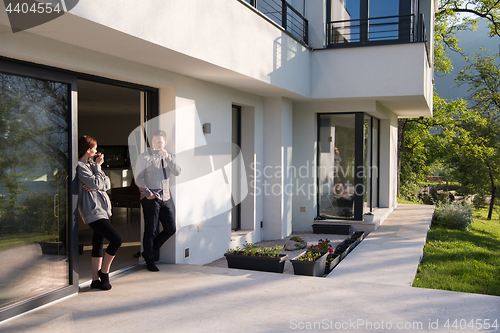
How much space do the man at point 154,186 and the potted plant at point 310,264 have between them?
1704 mm

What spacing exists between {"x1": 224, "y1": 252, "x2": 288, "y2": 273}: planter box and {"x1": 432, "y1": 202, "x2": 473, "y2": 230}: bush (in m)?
7.21

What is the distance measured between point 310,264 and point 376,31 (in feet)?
18.5

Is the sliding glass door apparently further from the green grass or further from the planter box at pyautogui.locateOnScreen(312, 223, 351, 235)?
the planter box at pyautogui.locateOnScreen(312, 223, 351, 235)

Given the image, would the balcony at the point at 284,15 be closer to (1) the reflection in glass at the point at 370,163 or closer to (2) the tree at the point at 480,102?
(1) the reflection in glass at the point at 370,163

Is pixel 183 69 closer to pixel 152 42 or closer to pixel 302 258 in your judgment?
pixel 152 42

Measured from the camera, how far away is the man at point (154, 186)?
5.23 metres

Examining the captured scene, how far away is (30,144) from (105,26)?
1327mm

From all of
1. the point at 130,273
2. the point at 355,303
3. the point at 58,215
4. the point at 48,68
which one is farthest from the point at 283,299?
the point at 48,68

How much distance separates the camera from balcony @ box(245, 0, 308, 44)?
25.9 feet

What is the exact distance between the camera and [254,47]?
20.4 ft

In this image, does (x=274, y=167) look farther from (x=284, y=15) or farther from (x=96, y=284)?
(x=96, y=284)

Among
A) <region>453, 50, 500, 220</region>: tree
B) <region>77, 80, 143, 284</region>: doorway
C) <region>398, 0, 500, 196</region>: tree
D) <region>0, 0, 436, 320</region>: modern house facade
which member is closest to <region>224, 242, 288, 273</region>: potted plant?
<region>0, 0, 436, 320</region>: modern house facade

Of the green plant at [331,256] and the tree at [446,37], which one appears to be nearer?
the green plant at [331,256]

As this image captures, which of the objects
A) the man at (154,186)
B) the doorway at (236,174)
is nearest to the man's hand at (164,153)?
the man at (154,186)
